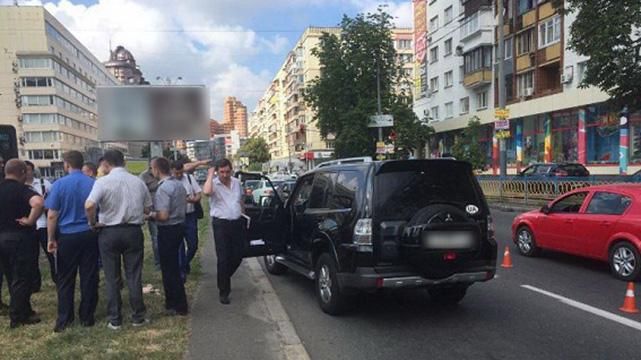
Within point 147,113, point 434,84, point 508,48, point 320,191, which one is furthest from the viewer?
point 434,84

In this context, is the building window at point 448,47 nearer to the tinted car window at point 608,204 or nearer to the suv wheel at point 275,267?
the tinted car window at point 608,204

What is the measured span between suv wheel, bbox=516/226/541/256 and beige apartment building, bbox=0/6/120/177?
258 ft

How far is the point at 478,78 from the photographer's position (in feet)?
135

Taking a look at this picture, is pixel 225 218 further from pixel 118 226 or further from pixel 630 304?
pixel 630 304

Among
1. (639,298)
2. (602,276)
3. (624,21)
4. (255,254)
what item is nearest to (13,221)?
(255,254)

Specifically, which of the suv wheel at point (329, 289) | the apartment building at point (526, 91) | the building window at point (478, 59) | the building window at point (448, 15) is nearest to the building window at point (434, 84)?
the apartment building at point (526, 91)

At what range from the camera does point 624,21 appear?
13430 millimetres

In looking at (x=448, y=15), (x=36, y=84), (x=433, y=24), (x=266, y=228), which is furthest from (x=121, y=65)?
(x=266, y=228)

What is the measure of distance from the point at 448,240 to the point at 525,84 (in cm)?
3474

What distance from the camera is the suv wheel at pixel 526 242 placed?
1034 cm

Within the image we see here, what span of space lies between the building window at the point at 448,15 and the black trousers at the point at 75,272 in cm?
4644

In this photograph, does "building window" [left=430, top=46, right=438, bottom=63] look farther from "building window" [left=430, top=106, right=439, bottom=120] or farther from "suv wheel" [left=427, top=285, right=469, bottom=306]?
"suv wheel" [left=427, top=285, right=469, bottom=306]

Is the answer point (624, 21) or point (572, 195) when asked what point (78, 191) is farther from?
point (624, 21)

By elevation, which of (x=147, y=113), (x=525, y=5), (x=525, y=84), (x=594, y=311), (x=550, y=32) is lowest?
(x=594, y=311)
